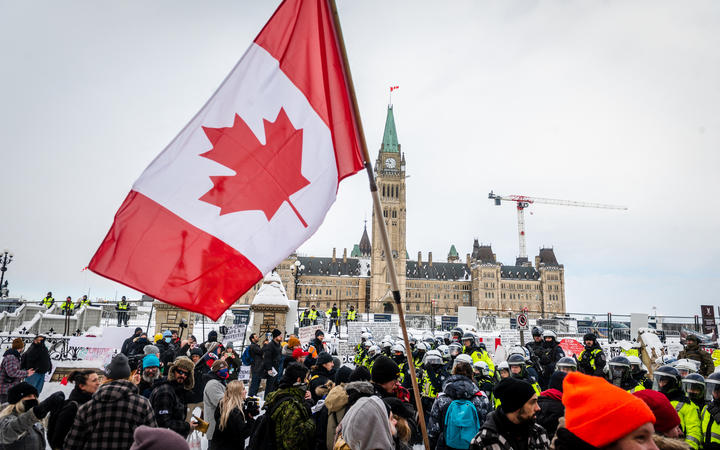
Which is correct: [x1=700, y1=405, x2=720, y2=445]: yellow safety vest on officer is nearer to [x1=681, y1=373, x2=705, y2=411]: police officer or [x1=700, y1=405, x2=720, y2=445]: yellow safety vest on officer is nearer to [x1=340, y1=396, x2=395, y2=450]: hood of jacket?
[x1=681, y1=373, x2=705, y2=411]: police officer

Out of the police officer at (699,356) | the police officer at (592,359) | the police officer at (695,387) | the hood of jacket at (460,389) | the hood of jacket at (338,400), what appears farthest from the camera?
the police officer at (699,356)

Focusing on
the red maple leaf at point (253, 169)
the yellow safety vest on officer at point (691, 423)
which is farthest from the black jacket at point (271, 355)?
the yellow safety vest on officer at point (691, 423)

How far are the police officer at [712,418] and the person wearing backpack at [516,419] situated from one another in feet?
8.57

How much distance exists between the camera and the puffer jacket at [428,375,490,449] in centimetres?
464

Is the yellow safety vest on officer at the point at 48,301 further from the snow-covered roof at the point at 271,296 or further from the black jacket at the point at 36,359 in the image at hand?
the black jacket at the point at 36,359

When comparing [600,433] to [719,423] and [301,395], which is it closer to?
[301,395]

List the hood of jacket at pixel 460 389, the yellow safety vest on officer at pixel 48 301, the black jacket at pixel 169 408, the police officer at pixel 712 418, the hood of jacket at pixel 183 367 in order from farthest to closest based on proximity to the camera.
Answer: the yellow safety vest on officer at pixel 48 301, the hood of jacket at pixel 183 367, the black jacket at pixel 169 408, the hood of jacket at pixel 460 389, the police officer at pixel 712 418

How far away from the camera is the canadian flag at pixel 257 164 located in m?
3.96

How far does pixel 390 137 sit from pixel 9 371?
123231 millimetres

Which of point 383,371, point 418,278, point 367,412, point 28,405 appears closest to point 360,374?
point 383,371

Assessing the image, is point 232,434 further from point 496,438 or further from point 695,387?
point 695,387

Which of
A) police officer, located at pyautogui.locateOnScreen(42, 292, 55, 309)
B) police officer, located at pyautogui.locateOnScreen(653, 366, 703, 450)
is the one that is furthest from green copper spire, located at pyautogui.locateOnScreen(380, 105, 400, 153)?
police officer, located at pyautogui.locateOnScreen(653, 366, 703, 450)

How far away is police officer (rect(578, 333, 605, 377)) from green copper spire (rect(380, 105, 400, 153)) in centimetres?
11757

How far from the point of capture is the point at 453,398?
15.5ft
